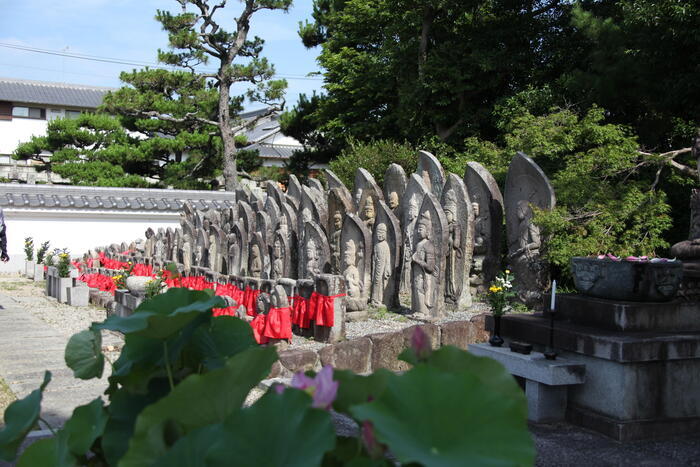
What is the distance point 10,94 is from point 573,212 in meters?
30.1

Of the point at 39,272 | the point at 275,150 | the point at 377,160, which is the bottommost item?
the point at 39,272

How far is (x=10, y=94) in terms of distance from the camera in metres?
32.9

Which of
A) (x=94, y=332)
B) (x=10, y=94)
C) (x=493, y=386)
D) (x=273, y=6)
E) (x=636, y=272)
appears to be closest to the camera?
(x=493, y=386)

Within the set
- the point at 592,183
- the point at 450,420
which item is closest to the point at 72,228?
the point at 592,183

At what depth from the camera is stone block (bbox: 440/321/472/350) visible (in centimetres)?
789

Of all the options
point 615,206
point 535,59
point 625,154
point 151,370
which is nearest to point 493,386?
point 151,370

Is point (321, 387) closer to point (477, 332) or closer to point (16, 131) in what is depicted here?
point (477, 332)

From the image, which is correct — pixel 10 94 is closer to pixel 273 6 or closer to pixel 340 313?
pixel 273 6

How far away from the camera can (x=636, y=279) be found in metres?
5.23

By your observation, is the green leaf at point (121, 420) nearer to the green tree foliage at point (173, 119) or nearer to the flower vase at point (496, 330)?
the flower vase at point (496, 330)

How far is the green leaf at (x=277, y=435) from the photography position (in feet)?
3.92

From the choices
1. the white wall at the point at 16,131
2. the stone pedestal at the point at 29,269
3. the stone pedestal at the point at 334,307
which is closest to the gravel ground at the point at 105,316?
the stone pedestal at the point at 334,307

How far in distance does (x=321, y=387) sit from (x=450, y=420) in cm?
25

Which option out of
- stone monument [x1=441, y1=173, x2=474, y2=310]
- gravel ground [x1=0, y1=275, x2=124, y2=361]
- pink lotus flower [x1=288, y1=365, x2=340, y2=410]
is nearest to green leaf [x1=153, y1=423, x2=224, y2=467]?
pink lotus flower [x1=288, y1=365, x2=340, y2=410]
